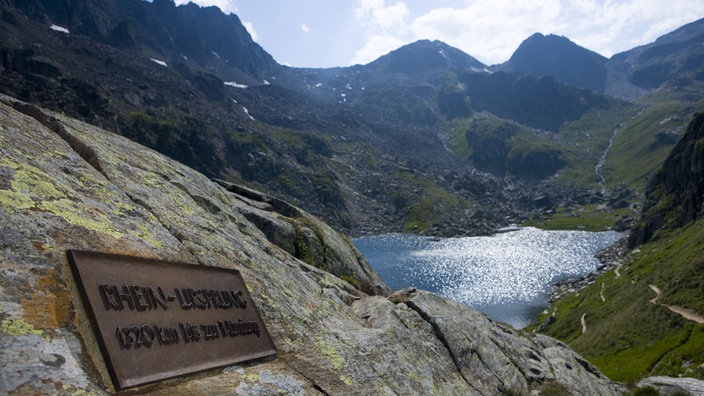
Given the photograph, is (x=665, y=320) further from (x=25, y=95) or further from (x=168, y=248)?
(x=25, y=95)

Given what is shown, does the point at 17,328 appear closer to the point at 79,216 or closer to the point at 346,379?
the point at 79,216

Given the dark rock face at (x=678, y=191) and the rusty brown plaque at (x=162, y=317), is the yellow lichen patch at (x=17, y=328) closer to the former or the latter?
the rusty brown plaque at (x=162, y=317)

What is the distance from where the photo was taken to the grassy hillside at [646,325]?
151 feet

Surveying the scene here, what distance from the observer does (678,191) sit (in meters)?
→ 150

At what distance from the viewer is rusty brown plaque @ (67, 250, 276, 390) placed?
7125 millimetres

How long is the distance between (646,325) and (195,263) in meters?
70.2

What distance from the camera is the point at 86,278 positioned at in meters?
7.40

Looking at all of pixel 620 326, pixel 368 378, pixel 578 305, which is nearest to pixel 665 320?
pixel 620 326

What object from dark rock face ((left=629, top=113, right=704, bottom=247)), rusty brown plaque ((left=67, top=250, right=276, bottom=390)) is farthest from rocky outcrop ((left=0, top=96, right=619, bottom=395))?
dark rock face ((left=629, top=113, right=704, bottom=247))

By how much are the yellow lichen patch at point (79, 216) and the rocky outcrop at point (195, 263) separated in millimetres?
29

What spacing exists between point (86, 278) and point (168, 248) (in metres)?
2.92

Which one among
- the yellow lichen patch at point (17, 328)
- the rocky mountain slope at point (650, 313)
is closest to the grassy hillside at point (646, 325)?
the rocky mountain slope at point (650, 313)

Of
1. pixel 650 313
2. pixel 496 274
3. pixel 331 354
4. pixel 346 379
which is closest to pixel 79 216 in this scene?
pixel 331 354

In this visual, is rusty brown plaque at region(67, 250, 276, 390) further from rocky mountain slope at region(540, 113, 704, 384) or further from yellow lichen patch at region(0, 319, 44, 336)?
rocky mountain slope at region(540, 113, 704, 384)
